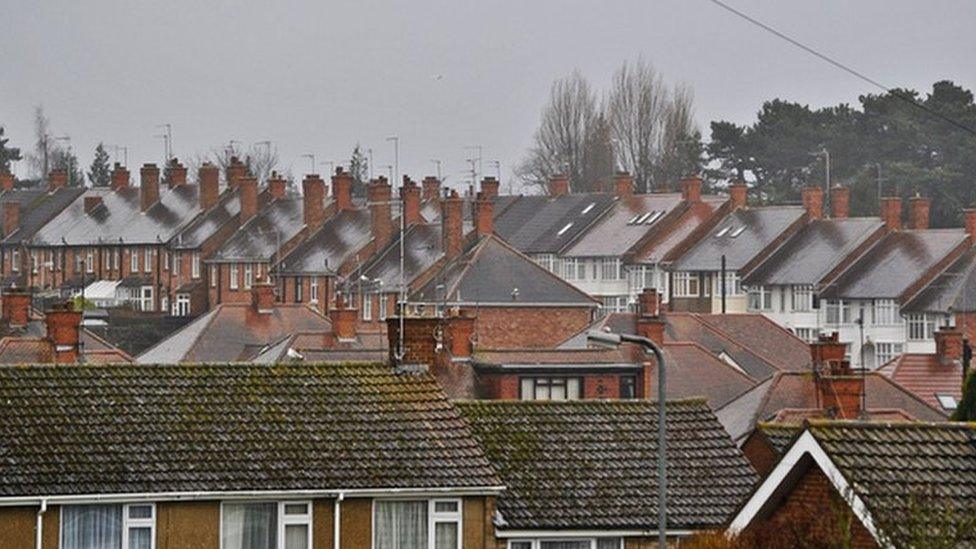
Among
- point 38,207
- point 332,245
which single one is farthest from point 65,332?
point 38,207

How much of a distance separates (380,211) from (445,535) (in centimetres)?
8500

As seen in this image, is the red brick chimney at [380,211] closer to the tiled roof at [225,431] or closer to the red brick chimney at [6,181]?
the red brick chimney at [6,181]

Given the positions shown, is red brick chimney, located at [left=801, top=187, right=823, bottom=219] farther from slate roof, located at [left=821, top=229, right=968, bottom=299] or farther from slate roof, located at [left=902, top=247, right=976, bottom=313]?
slate roof, located at [left=902, top=247, right=976, bottom=313]

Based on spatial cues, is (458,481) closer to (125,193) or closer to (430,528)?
(430,528)

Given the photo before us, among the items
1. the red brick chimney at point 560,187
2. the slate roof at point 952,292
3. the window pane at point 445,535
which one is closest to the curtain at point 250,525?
the window pane at point 445,535

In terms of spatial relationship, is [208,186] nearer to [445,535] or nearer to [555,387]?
[555,387]

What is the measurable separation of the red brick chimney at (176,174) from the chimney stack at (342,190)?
1377 cm

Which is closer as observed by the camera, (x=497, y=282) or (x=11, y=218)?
(x=497, y=282)

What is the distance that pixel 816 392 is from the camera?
4941cm

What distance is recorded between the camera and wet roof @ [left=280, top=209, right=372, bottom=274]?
11381cm

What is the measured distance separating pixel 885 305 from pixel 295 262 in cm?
2550

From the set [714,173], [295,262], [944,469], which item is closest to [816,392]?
[944,469]

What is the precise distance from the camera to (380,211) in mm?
113938

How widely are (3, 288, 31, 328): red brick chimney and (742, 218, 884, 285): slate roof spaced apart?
49.6 metres
